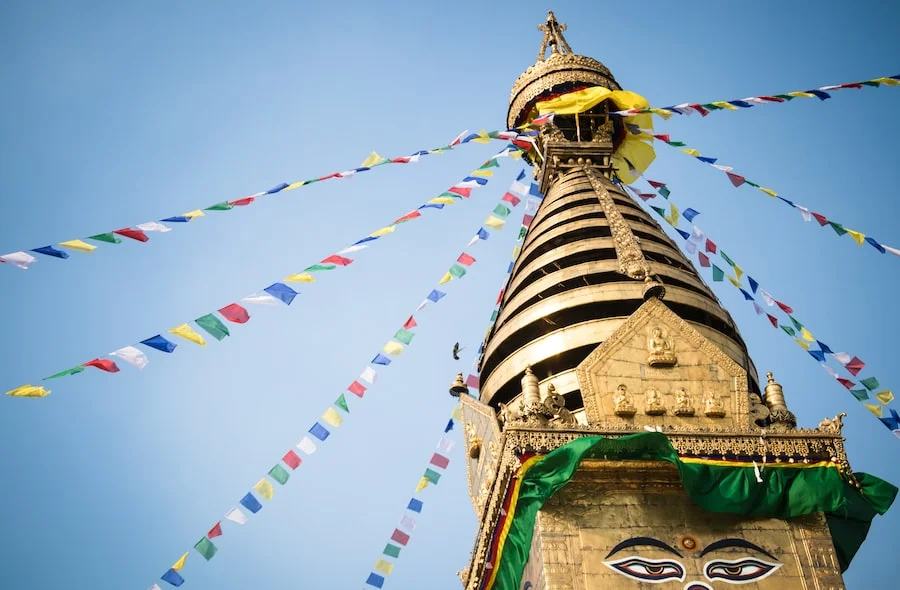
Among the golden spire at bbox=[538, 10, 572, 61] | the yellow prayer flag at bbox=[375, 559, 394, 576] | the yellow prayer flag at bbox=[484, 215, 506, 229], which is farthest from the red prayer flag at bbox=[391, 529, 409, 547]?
the golden spire at bbox=[538, 10, 572, 61]

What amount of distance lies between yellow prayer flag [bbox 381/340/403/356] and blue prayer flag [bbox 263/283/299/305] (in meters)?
2.43

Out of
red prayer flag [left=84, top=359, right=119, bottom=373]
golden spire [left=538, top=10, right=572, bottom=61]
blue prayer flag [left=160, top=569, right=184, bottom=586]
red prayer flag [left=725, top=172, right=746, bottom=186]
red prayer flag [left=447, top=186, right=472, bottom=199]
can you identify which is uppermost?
golden spire [left=538, top=10, right=572, bottom=61]

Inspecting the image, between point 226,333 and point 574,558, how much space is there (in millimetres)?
4895

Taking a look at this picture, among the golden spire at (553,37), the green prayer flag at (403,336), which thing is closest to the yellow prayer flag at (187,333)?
the green prayer flag at (403,336)

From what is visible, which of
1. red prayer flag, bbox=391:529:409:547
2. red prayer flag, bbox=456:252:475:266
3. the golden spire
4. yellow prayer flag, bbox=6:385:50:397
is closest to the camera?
yellow prayer flag, bbox=6:385:50:397

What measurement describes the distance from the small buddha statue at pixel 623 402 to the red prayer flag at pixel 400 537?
12.4 feet

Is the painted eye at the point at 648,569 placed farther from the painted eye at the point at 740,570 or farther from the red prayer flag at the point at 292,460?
the red prayer flag at the point at 292,460

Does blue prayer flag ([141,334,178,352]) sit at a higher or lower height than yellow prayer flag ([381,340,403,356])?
lower

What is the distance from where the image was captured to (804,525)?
10.6 meters

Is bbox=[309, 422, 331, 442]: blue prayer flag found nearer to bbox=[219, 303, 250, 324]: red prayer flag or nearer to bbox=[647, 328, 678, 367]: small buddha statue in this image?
bbox=[219, 303, 250, 324]: red prayer flag

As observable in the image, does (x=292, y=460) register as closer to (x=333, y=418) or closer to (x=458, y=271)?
(x=333, y=418)

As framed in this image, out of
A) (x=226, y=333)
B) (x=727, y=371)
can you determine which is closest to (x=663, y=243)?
(x=727, y=371)

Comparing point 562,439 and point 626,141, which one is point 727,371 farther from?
point 626,141

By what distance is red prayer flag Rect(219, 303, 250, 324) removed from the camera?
11.2 metres
